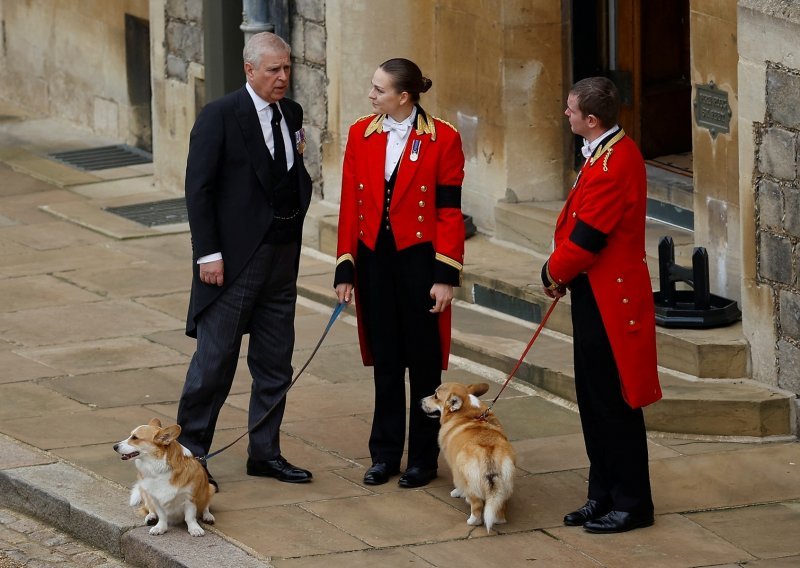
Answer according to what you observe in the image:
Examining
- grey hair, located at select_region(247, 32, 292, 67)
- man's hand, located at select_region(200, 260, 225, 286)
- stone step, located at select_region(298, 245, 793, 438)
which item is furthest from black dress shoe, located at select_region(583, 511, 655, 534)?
grey hair, located at select_region(247, 32, 292, 67)

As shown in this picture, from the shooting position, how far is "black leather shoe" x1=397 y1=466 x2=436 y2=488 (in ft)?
25.1

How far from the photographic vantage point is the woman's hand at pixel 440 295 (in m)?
7.47

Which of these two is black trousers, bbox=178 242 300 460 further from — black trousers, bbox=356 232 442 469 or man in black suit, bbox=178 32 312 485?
black trousers, bbox=356 232 442 469

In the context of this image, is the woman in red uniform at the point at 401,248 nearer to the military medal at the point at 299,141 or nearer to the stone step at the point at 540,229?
the military medal at the point at 299,141

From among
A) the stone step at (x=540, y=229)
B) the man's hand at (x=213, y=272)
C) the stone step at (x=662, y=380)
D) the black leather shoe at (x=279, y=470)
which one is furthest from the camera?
the stone step at (x=540, y=229)

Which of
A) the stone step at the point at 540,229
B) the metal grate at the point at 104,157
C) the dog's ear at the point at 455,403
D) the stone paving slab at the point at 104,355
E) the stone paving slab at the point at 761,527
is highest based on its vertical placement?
the metal grate at the point at 104,157

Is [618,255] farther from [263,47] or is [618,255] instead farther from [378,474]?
[263,47]

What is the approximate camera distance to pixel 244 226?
7422 millimetres

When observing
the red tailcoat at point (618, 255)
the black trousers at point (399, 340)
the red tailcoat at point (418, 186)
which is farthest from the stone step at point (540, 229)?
the red tailcoat at point (618, 255)

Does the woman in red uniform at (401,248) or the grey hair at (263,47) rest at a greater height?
the grey hair at (263,47)

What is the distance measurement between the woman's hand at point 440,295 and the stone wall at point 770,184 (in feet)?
5.91

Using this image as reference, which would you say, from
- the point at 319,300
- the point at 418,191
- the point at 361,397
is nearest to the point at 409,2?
the point at 319,300

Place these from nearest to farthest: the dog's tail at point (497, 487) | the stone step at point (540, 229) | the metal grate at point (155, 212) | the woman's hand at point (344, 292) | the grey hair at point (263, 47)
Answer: the dog's tail at point (497, 487) < the grey hair at point (263, 47) < the woman's hand at point (344, 292) < the stone step at point (540, 229) < the metal grate at point (155, 212)

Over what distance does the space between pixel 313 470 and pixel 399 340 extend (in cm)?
73
